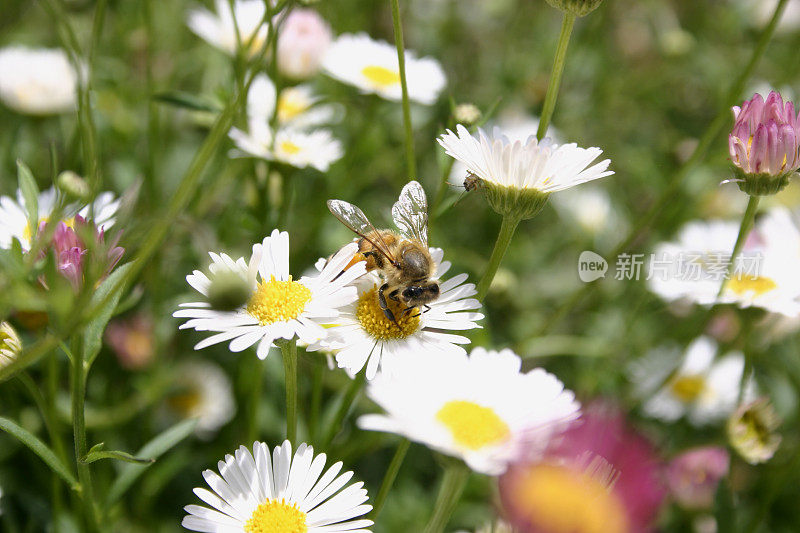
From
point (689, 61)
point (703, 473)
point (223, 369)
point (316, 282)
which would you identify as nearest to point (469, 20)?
point (689, 61)

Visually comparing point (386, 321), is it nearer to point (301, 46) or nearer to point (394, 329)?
point (394, 329)

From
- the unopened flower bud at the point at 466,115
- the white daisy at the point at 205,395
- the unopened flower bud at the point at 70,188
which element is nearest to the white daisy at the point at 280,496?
the unopened flower bud at the point at 70,188

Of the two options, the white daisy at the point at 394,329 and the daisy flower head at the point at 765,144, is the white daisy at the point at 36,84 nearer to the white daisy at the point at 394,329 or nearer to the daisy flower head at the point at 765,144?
the white daisy at the point at 394,329

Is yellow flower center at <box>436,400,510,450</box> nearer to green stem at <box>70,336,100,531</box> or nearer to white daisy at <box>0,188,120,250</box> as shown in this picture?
green stem at <box>70,336,100,531</box>

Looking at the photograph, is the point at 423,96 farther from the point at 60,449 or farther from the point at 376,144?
the point at 60,449

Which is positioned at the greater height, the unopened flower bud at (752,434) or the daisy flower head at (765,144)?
the daisy flower head at (765,144)

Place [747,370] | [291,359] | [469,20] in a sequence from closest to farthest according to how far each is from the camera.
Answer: [291,359] → [747,370] → [469,20]

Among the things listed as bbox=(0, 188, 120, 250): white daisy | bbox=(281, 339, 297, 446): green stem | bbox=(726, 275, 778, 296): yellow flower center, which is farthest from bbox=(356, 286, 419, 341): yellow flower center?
bbox=(726, 275, 778, 296): yellow flower center
